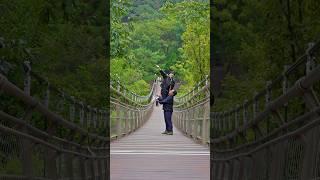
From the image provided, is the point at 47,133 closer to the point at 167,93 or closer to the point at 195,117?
the point at 167,93

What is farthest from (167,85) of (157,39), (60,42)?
(60,42)

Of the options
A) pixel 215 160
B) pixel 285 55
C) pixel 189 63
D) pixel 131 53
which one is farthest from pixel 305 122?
pixel 189 63

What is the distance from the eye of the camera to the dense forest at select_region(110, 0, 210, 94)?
3.00 m

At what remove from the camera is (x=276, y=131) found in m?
1.75

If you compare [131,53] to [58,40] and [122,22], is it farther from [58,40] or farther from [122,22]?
[58,40]

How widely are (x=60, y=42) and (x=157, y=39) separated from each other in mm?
1847

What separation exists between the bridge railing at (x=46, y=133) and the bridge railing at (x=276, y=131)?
0.42 m

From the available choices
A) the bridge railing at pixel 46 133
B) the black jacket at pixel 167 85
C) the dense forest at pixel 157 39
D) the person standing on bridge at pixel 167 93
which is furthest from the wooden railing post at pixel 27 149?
the black jacket at pixel 167 85

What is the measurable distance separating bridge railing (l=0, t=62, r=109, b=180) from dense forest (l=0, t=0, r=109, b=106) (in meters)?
0.04

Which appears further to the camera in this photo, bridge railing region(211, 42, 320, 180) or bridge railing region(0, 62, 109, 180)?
bridge railing region(0, 62, 109, 180)

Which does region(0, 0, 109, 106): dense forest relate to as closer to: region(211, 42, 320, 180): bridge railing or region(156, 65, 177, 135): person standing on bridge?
region(211, 42, 320, 180): bridge railing

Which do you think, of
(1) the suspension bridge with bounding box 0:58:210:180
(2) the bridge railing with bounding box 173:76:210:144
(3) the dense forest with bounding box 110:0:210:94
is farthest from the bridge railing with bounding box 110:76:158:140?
(2) the bridge railing with bounding box 173:76:210:144

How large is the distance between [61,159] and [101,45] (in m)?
0.38

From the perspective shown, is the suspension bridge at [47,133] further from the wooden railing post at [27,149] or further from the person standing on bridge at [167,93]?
the person standing on bridge at [167,93]
